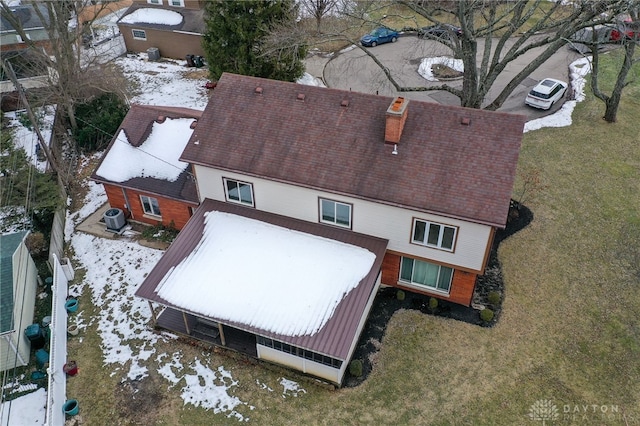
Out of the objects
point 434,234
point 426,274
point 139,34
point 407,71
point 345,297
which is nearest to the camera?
point 345,297

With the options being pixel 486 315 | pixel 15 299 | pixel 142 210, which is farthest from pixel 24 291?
pixel 486 315

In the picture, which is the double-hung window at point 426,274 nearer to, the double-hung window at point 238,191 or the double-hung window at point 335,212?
the double-hung window at point 335,212

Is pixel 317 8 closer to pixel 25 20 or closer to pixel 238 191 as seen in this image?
pixel 238 191

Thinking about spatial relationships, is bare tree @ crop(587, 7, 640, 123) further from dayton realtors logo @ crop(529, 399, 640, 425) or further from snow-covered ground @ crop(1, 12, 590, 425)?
snow-covered ground @ crop(1, 12, 590, 425)

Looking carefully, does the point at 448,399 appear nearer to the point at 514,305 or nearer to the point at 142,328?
the point at 514,305

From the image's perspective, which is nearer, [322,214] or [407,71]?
[322,214]

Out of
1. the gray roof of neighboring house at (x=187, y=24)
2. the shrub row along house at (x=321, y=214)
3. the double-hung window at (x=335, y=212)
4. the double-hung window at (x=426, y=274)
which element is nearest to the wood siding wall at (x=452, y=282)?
the shrub row along house at (x=321, y=214)
